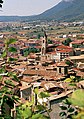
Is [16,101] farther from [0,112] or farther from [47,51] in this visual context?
[47,51]

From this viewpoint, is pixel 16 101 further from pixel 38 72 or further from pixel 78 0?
pixel 78 0

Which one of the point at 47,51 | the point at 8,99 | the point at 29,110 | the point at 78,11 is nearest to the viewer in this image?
the point at 29,110

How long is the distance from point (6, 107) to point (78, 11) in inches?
5854

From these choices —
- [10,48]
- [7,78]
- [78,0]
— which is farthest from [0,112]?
[78,0]

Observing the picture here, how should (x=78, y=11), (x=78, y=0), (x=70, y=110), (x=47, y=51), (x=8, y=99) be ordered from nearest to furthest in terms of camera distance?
(x=70, y=110) < (x=8, y=99) < (x=47, y=51) < (x=78, y=11) < (x=78, y=0)

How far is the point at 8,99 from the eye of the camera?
5.79 ft

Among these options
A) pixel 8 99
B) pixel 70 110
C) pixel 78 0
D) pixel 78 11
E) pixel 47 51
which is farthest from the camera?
pixel 78 0

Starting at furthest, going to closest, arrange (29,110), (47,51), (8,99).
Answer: (47,51) → (8,99) → (29,110)

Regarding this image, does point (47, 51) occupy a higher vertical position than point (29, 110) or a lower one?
lower

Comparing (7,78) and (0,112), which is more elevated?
(7,78)

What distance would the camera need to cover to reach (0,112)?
5.86ft

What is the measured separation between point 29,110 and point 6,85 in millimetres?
496

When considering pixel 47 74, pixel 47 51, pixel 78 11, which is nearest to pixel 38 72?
pixel 47 74

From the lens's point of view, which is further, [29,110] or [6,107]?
[6,107]
